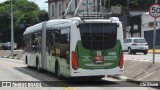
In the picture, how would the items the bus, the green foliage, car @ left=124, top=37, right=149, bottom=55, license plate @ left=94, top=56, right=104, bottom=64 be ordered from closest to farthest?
1. license plate @ left=94, top=56, right=104, bottom=64
2. car @ left=124, top=37, right=149, bottom=55
3. the bus
4. the green foliage

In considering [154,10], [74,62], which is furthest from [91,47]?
[154,10]

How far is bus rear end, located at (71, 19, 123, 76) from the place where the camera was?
18.1 metres

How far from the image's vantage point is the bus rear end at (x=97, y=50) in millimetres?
18141

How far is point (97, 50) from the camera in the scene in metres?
18.3

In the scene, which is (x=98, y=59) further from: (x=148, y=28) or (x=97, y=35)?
(x=148, y=28)

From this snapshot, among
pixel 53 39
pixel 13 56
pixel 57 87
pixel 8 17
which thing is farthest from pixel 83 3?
pixel 57 87

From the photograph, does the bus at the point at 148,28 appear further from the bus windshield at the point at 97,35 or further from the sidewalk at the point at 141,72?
the bus windshield at the point at 97,35

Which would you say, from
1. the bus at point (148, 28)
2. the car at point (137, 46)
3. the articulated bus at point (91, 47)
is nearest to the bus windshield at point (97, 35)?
the articulated bus at point (91, 47)

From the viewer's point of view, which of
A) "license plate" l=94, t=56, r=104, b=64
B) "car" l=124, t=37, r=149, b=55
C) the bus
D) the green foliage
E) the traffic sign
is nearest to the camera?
"license plate" l=94, t=56, r=104, b=64

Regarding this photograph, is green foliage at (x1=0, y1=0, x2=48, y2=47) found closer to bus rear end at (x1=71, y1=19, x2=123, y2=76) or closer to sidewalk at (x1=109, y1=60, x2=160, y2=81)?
sidewalk at (x1=109, y1=60, x2=160, y2=81)

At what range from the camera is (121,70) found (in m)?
18.6

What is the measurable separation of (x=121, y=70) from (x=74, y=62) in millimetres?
2062

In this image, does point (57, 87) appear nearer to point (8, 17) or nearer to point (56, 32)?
point (56, 32)

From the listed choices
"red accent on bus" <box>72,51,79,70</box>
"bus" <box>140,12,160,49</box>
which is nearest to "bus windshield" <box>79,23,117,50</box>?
"red accent on bus" <box>72,51,79,70</box>
